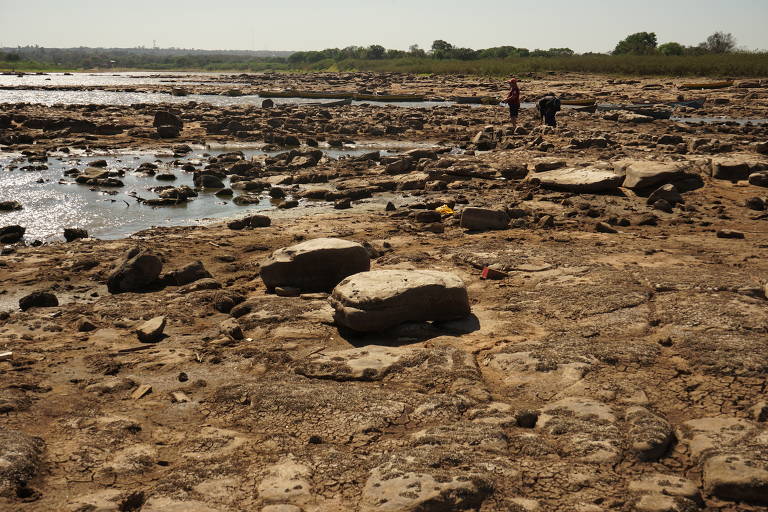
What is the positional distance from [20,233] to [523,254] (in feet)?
21.6

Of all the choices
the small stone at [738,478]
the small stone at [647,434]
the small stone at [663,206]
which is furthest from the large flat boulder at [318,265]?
the small stone at [663,206]

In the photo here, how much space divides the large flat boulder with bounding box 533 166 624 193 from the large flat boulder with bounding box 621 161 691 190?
170mm

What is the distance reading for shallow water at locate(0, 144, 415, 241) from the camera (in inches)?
430

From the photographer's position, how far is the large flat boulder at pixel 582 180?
A: 11.2m

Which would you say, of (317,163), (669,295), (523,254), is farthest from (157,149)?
(669,295)

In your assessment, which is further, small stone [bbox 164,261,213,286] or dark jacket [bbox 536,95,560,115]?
dark jacket [bbox 536,95,560,115]

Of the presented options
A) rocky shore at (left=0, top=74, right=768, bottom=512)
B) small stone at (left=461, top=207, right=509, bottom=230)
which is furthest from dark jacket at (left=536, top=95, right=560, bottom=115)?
small stone at (left=461, top=207, right=509, bottom=230)

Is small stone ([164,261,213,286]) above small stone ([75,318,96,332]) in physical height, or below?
above

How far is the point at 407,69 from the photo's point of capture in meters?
66.5

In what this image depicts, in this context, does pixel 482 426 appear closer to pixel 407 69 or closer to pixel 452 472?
pixel 452 472

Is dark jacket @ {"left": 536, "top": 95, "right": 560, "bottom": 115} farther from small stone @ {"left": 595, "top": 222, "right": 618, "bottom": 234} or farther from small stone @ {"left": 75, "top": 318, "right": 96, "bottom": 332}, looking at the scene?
small stone @ {"left": 75, "top": 318, "right": 96, "bottom": 332}

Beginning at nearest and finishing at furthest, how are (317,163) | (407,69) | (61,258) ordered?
1. (61,258)
2. (317,163)
3. (407,69)

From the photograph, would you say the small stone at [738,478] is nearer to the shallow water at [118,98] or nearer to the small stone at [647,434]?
the small stone at [647,434]

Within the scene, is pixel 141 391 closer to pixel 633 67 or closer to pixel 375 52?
pixel 633 67
